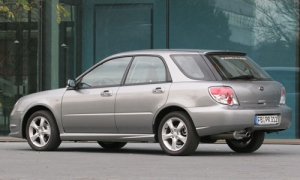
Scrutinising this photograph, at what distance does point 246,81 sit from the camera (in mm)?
13156

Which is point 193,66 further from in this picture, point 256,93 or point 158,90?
point 256,93

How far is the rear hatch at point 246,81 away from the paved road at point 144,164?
0.82 m

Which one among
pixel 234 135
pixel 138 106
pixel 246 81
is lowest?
pixel 234 135

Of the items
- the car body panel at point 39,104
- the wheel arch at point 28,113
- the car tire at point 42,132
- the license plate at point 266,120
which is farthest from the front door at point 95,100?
the license plate at point 266,120

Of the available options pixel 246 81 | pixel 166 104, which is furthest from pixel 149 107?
pixel 246 81

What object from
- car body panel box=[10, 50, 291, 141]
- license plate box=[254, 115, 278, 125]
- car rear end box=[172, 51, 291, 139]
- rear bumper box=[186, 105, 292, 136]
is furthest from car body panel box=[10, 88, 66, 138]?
license plate box=[254, 115, 278, 125]

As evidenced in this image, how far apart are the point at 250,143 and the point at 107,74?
2.46 meters

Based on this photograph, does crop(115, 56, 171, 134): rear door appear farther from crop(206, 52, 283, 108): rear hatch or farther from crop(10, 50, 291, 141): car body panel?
crop(206, 52, 283, 108): rear hatch

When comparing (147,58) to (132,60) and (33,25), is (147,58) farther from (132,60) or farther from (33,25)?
(33,25)

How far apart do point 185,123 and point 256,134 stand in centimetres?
162

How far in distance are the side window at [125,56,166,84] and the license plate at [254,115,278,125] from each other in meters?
1.51

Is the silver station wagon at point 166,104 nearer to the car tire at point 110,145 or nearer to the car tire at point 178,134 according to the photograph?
the car tire at point 178,134

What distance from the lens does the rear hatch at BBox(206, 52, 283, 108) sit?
508 inches

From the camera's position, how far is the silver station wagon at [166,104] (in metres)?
12.8
